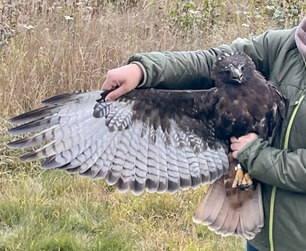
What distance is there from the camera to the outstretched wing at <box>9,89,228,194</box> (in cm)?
259

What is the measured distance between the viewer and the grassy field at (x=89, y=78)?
158 inches

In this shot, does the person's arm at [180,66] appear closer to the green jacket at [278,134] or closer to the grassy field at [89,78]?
the green jacket at [278,134]

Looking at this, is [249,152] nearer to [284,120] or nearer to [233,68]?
[284,120]

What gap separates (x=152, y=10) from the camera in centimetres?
704

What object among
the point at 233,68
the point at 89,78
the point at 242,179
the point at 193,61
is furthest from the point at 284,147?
the point at 89,78

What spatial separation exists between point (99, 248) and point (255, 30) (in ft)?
11.5

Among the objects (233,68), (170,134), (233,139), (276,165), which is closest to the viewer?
(276,165)

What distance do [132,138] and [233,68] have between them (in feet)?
1.60

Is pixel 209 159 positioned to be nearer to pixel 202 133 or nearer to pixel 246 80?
pixel 202 133

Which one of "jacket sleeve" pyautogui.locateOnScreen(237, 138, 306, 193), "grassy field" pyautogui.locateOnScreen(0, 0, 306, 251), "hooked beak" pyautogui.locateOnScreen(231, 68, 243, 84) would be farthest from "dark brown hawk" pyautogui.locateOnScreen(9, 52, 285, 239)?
"grassy field" pyautogui.locateOnScreen(0, 0, 306, 251)

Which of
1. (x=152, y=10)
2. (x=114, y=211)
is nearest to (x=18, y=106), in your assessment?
(x=114, y=211)

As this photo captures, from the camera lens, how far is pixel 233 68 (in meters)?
2.53

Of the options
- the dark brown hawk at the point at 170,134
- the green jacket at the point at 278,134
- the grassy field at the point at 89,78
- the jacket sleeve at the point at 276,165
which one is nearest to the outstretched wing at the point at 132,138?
the dark brown hawk at the point at 170,134

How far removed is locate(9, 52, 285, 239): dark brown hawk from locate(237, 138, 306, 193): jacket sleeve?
0.40 ft
